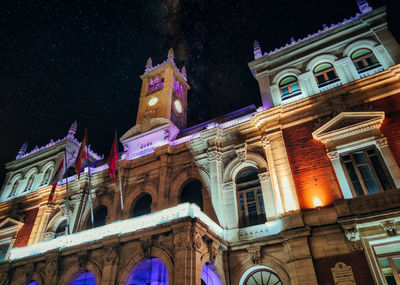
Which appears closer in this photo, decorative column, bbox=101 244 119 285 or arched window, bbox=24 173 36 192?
decorative column, bbox=101 244 119 285

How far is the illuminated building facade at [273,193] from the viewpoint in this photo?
12703 millimetres

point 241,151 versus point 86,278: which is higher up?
point 241,151

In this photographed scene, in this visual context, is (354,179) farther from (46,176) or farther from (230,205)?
(46,176)

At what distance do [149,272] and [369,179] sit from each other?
1232cm

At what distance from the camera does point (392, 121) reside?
48.3ft

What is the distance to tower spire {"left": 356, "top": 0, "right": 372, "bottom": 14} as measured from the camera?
19031 millimetres

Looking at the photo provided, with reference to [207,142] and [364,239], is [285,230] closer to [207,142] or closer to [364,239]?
[364,239]

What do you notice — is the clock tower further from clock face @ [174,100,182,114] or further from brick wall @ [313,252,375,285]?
brick wall @ [313,252,375,285]

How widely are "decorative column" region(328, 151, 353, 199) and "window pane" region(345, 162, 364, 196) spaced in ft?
1.35

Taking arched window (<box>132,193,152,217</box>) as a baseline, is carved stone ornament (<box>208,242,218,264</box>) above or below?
below

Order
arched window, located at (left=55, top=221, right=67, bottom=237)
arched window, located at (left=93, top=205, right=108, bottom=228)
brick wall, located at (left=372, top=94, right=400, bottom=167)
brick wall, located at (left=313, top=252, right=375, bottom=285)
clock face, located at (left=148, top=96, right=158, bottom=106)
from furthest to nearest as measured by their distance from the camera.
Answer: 1. clock face, located at (left=148, top=96, right=158, bottom=106)
2. arched window, located at (left=55, top=221, right=67, bottom=237)
3. arched window, located at (left=93, top=205, right=108, bottom=228)
4. brick wall, located at (left=372, top=94, right=400, bottom=167)
5. brick wall, located at (left=313, top=252, right=375, bottom=285)

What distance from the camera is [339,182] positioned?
1448cm

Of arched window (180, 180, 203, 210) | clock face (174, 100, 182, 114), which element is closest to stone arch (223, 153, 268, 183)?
arched window (180, 180, 203, 210)

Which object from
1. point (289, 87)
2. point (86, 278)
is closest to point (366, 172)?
point (289, 87)
